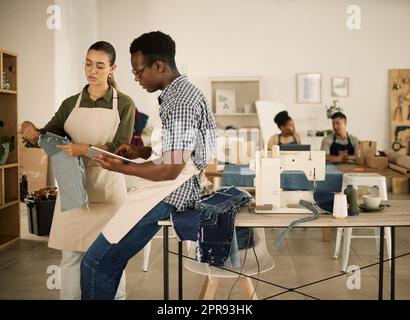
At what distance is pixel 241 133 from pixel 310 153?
587 centimetres

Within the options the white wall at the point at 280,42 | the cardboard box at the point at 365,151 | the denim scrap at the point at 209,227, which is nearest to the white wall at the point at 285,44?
the white wall at the point at 280,42

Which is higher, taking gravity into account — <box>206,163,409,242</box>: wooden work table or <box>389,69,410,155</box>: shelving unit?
<box>389,69,410,155</box>: shelving unit

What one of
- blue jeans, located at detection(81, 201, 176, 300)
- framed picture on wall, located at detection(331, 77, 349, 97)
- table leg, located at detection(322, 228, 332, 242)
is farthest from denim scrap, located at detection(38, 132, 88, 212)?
framed picture on wall, located at detection(331, 77, 349, 97)

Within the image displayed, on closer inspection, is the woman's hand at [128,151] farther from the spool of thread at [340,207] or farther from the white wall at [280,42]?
the white wall at [280,42]

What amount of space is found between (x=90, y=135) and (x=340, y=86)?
6800 millimetres

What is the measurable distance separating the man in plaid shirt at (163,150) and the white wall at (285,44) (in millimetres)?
6759

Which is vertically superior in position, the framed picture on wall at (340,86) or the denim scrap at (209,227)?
the framed picture on wall at (340,86)

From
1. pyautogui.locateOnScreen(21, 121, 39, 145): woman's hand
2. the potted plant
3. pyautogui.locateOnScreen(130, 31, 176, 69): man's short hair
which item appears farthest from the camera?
the potted plant

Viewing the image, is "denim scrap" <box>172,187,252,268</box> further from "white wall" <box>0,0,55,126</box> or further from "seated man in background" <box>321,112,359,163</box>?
"white wall" <box>0,0,55,126</box>

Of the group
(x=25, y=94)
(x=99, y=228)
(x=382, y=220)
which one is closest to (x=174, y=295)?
(x=99, y=228)

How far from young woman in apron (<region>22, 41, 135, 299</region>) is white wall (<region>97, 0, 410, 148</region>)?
6100 mm

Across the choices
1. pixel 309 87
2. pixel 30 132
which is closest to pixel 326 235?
pixel 30 132

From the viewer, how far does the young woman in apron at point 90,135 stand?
2738 millimetres

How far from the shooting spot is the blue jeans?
2.19 metres
